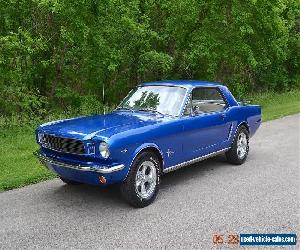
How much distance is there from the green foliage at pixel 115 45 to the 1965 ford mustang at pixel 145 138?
6.55 m

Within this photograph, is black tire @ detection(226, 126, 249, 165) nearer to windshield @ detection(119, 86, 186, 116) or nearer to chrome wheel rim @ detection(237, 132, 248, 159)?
chrome wheel rim @ detection(237, 132, 248, 159)

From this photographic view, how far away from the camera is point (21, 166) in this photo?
8.17m

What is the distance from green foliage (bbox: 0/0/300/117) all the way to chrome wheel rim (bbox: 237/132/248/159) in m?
7.19

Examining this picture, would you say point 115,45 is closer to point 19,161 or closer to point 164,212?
point 19,161

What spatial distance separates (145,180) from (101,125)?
3.34 feet

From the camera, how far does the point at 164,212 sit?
5.90 metres

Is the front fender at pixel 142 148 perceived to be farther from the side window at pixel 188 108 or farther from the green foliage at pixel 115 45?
the green foliage at pixel 115 45

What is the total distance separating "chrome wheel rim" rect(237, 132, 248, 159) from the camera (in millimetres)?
8609

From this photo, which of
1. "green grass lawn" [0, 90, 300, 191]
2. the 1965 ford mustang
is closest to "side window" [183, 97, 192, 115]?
the 1965 ford mustang

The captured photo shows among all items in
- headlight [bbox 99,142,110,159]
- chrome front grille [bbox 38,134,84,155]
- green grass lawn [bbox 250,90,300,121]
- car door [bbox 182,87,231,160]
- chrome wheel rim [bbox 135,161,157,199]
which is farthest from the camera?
green grass lawn [bbox 250,90,300,121]

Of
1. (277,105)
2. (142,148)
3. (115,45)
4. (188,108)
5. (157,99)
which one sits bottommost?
(277,105)

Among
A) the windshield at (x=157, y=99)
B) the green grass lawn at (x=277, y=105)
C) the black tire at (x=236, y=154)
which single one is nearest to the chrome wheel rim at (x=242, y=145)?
the black tire at (x=236, y=154)

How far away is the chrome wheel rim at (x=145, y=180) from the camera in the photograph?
6.12m

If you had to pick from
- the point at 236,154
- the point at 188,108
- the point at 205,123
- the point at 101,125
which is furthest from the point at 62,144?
the point at 236,154
